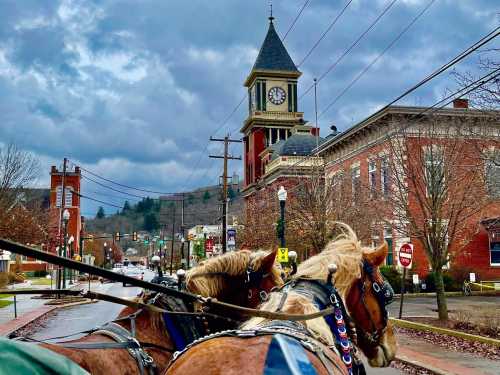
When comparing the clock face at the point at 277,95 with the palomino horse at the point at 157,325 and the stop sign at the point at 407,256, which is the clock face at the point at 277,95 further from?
the palomino horse at the point at 157,325

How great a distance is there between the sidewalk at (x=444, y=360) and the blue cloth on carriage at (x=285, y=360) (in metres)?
9.87

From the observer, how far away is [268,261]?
5848mm

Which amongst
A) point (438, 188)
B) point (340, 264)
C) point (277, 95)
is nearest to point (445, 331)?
point (438, 188)

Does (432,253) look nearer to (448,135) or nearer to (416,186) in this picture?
(416,186)

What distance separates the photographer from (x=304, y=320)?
356cm

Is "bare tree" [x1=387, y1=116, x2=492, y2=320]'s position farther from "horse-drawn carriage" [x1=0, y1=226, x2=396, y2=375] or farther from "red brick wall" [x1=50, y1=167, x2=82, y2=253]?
"red brick wall" [x1=50, y1=167, x2=82, y2=253]

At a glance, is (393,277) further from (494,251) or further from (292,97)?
(292,97)

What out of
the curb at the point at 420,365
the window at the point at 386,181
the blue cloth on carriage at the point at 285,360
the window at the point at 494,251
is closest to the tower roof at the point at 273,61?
the window at the point at 494,251

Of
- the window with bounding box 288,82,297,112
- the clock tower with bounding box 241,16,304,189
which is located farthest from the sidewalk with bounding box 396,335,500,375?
the window with bounding box 288,82,297,112

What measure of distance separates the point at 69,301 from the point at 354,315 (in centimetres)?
3099

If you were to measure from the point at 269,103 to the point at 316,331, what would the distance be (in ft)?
258

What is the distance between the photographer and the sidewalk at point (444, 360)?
38.2ft

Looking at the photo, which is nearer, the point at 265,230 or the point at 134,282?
the point at 134,282

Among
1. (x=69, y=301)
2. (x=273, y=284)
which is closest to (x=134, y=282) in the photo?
(x=273, y=284)
